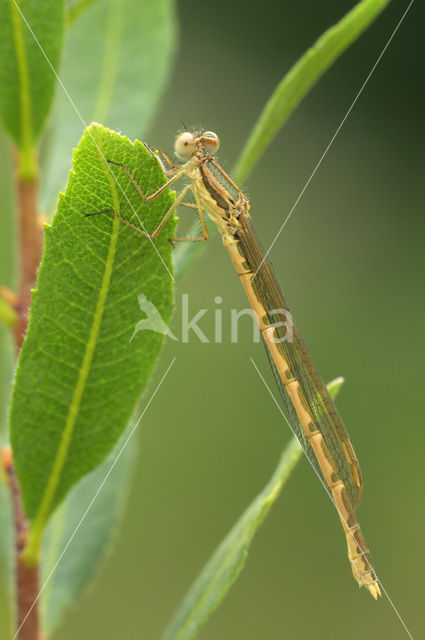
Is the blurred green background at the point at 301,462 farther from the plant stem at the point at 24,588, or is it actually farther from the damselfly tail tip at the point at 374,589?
the plant stem at the point at 24,588

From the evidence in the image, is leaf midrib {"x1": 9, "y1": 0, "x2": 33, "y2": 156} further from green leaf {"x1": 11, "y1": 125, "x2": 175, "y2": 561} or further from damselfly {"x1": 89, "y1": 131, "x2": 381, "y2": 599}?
damselfly {"x1": 89, "y1": 131, "x2": 381, "y2": 599}

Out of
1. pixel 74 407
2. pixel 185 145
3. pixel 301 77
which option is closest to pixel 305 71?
pixel 301 77

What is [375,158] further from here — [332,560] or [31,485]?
[31,485]

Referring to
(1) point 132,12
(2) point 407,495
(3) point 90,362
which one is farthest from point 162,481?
(3) point 90,362

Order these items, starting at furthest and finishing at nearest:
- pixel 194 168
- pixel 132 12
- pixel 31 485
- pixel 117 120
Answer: pixel 194 168 → pixel 132 12 → pixel 117 120 → pixel 31 485

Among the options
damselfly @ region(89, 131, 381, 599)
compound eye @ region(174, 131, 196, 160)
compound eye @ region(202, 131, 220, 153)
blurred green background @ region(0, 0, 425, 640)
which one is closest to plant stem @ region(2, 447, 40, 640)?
damselfly @ region(89, 131, 381, 599)

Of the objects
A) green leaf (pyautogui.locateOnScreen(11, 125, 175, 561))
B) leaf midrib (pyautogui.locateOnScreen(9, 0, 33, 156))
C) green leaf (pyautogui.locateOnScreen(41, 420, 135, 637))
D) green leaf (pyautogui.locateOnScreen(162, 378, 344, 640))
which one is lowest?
green leaf (pyautogui.locateOnScreen(162, 378, 344, 640))

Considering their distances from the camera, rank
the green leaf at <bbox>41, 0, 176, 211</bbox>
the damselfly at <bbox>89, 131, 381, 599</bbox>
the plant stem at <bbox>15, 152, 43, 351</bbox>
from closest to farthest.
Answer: the plant stem at <bbox>15, 152, 43, 351</bbox> → the green leaf at <bbox>41, 0, 176, 211</bbox> → the damselfly at <bbox>89, 131, 381, 599</bbox>
